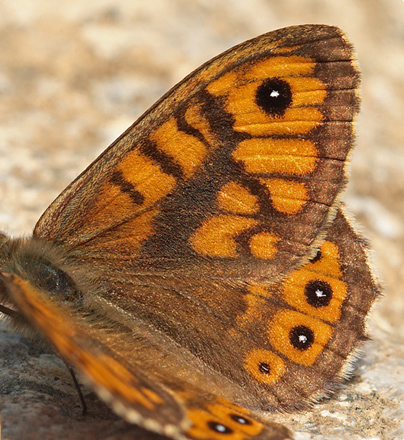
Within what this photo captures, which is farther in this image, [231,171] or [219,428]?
[231,171]

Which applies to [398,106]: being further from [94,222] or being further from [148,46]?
[94,222]

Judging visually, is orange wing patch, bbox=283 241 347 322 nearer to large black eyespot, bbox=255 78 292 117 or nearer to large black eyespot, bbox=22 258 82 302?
large black eyespot, bbox=255 78 292 117

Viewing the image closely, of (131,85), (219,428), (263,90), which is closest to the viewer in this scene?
(219,428)

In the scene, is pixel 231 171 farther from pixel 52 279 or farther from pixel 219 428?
pixel 219 428

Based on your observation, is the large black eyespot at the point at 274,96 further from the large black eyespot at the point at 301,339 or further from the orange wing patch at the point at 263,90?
the large black eyespot at the point at 301,339

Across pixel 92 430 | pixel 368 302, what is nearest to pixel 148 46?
pixel 368 302

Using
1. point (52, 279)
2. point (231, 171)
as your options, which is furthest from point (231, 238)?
point (52, 279)

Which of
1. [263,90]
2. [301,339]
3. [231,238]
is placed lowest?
[301,339]

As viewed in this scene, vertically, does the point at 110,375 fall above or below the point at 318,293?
below
